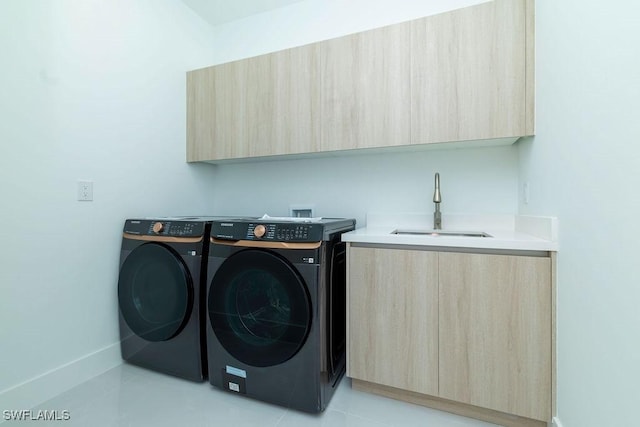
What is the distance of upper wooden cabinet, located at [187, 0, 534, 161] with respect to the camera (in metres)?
1.35

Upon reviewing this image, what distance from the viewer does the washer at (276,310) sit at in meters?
1.23

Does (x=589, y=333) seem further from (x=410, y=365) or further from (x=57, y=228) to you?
(x=57, y=228)

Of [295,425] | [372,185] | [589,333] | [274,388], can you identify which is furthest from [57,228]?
[589,333]

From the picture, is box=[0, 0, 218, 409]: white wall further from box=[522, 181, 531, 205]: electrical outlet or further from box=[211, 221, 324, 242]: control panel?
box=[522, 181, 531, 205]: electrical outlet

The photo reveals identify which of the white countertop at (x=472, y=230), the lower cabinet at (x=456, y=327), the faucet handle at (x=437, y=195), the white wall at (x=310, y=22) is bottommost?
the lower cabinet at (x=456, y=327)

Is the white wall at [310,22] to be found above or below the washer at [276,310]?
above

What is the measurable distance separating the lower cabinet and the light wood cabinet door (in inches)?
36.7

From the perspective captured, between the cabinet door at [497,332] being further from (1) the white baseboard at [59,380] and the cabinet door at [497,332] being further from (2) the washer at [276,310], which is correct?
(1) the white baseboard at [59,380]

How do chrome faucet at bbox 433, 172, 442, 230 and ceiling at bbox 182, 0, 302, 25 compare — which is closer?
chrome faucet at bbox 433, 172, 442, 230

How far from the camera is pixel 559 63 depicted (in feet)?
3.45

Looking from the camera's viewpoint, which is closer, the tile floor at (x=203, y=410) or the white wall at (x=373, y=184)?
the tile floor at (x=203, y=410)

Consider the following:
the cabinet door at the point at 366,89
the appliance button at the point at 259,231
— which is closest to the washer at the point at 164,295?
the appliance button at the point at 259,231

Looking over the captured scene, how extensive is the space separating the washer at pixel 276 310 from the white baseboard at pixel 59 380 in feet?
2.39

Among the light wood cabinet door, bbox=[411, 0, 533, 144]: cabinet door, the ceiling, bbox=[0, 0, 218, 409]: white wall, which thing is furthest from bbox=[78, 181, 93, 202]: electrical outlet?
bbox=[411, 0, 533, 144]: cabinet door
